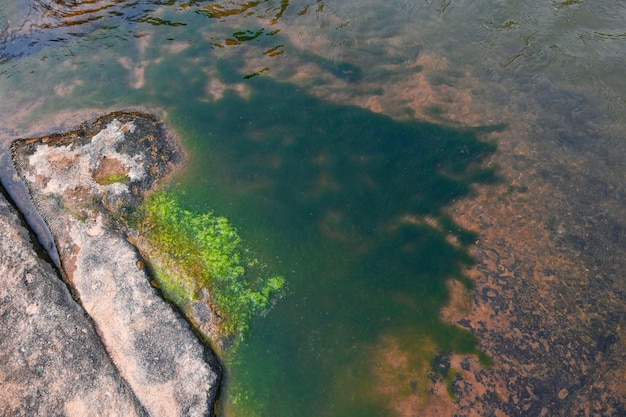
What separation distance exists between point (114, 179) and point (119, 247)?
0.91 metres

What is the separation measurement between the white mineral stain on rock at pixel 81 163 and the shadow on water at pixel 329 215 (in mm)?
698

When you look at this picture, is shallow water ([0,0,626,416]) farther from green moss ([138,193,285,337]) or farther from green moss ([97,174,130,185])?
green moss ([97,174,130,185])

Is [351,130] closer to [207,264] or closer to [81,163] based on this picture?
[207,264]

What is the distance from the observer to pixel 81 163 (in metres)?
5.27

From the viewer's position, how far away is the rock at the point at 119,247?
395cm

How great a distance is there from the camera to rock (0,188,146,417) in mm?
3758

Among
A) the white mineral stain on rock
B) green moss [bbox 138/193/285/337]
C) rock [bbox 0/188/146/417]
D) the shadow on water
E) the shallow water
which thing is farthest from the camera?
the white mineral stain on rock

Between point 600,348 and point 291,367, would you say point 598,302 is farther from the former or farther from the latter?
point 291,367

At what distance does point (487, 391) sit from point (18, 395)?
12.4ft

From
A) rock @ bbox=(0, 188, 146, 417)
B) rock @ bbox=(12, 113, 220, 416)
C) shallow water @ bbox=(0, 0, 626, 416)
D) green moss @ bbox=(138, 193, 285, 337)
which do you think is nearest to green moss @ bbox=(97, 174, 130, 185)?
rock @ bbox=(12, 113, 220, 416)

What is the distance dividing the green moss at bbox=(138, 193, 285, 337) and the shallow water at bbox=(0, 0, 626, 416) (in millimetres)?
146

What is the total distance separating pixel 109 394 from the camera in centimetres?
384

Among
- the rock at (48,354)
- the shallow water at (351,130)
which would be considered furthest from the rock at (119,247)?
the shallow water at (351,130)

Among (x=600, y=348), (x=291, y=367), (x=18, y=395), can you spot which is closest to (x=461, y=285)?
(x=600, y=348)
